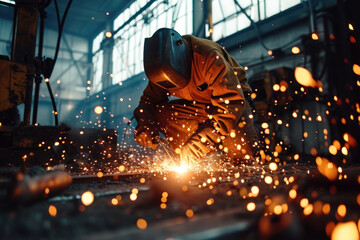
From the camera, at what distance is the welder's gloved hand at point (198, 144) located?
1947 millimetres

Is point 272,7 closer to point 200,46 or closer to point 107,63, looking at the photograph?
point 200,46

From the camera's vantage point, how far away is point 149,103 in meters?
2.88

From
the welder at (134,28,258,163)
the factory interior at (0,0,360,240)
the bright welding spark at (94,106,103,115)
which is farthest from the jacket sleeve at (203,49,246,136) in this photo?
the bright welding spark at (94,106,103,115)

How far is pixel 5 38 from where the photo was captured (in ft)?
44.7

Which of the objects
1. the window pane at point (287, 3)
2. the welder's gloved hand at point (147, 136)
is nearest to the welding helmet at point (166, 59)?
the welder's gloved hand at point (147, 136)

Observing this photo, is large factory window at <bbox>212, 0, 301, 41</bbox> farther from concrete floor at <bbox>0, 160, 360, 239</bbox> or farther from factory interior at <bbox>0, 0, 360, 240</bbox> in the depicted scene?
concrete floor at <bbox>0, 160, 360, 239</bbox>

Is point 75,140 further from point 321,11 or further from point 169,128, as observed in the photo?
point 321,11

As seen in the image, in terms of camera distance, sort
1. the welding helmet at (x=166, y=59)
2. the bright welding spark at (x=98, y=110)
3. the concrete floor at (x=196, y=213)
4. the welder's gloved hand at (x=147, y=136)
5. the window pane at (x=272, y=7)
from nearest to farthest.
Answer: the concrete floor at (x=196, y=213) < the welding helmet at (x=166, y=59) < the welder's gloved hand at (x=147, y=136) < the window pane at (x=272, y=7) < the bright welding spark at (x=98, y=110)

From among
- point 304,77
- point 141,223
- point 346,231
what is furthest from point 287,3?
point 141,223

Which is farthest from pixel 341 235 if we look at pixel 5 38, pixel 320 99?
pixel 5 38

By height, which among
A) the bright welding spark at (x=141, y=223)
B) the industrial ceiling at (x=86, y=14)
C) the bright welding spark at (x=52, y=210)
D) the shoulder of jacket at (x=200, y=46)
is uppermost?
the industrial ceiling at (x=86, y=14)

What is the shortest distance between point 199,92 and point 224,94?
1.52 feet

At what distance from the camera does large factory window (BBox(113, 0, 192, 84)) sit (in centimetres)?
733

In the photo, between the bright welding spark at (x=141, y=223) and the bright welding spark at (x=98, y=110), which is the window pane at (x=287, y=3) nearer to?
the bright welding spark at (x=141, y=223)
